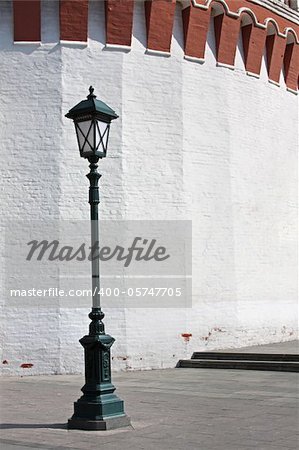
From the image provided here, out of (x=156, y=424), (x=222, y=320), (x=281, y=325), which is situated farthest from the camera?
(x=281, y=325)

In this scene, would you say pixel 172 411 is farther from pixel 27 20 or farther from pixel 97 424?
pixel 27 20

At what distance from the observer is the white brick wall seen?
13516mm

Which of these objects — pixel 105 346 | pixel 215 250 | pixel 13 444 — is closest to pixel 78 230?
pixel 215 250

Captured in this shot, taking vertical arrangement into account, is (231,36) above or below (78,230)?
above

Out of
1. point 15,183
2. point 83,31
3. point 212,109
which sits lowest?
point 15,183

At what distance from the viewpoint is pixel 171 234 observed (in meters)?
14.4

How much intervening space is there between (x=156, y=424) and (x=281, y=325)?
9.30 meters

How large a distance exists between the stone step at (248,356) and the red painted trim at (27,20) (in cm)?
728

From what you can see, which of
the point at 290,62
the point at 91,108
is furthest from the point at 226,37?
the point at 91,108

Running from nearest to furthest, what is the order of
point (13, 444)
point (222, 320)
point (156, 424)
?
point (13, 444) → point (156, 424) → point (222, 320)

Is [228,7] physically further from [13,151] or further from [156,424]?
[156,424]

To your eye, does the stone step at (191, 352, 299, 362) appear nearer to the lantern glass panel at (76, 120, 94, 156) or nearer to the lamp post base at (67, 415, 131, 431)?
the lamp post base at (67, 415, 131, 431)

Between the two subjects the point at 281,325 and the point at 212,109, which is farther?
the point at 281,325

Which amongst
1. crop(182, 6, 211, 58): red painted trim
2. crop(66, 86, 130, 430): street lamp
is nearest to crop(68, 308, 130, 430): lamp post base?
crop(66, 86, 130, 430): street lamp
